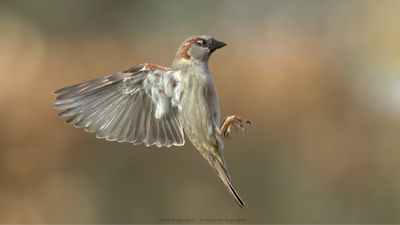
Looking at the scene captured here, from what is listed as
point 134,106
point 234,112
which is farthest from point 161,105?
point 234,112

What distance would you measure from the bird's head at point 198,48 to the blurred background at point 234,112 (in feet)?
9.06

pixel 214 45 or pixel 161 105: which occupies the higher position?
pixel 214 45

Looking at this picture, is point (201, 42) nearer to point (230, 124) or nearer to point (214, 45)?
point (214, 45)

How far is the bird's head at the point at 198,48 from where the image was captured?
5.18ft

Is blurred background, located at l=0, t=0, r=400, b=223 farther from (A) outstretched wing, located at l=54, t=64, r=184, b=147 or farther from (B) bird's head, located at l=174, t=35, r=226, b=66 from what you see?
(B) bird's head, located at l=174, t=35, r=226, b=66

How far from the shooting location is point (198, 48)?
5.27 ft

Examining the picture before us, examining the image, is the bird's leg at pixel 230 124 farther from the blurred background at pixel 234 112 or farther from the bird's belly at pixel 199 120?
the blurred background at pixel 234 112

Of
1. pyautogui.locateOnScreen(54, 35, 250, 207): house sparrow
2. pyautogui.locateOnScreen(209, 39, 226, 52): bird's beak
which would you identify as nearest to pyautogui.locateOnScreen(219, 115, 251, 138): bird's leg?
pyautogui.locateOnScreen(54, 35, 250, 207): house sparrow

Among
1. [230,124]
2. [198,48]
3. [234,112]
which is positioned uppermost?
[198,48]

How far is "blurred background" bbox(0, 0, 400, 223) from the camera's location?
16.0ft

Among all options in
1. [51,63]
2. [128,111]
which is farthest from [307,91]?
[128,111]

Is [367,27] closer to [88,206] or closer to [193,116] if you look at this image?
[88,206]

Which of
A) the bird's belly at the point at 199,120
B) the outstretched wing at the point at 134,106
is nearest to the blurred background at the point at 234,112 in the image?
the outstretched wing at the point at 134,106

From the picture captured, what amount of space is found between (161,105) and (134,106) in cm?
11
